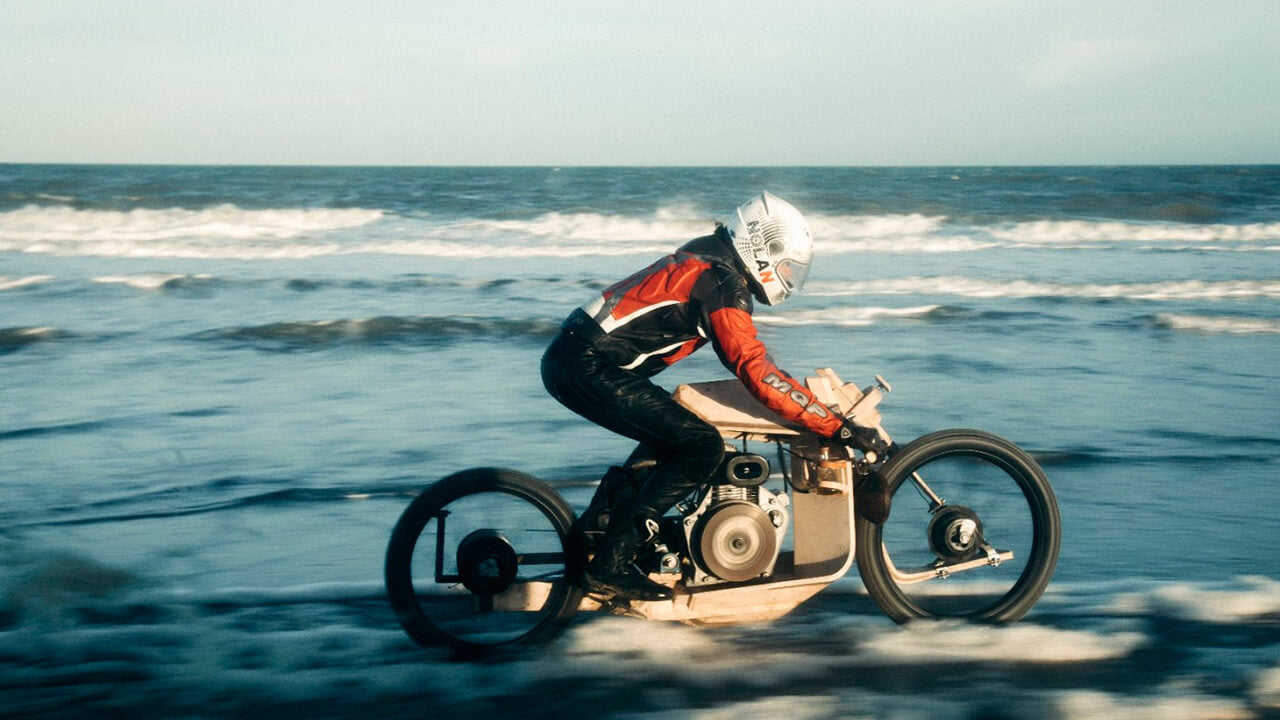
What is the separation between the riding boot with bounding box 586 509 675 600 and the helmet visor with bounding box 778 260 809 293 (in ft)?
3.17

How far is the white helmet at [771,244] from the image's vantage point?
13.3ft

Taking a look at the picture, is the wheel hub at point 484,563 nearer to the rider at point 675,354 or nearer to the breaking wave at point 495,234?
the rider at point 675,354

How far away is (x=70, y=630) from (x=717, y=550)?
8.14 ft

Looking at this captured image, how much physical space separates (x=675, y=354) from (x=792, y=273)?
0.51 m

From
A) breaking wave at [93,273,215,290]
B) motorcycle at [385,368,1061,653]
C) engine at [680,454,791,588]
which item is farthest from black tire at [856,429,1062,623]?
breaking wave at [93,273,215,290]

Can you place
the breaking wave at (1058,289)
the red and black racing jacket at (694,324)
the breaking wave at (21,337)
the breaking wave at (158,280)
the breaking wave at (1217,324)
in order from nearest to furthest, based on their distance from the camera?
the red and black racing jacket at (694,324) < the breaking wave at (21,337) < the breaking wave at (1217,324) < the breaking wave at (1058,289) < the breaking wave at (158,280)

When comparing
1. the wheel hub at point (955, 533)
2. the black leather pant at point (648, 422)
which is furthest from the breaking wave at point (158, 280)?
the wheel hub at point (955, 533)

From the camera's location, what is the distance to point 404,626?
423 cm

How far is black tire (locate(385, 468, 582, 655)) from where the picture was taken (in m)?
4.14

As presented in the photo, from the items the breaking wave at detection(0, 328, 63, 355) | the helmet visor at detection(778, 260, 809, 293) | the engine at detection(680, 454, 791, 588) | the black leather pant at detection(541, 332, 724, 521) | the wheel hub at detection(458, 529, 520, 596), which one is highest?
the helmet visor at detection(778, 260, 809, 293)

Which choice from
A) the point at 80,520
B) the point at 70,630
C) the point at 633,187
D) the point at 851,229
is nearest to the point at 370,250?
the point at 851,229

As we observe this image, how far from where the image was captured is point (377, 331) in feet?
40.9

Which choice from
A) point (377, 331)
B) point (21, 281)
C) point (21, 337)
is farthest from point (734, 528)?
point (21, 281)

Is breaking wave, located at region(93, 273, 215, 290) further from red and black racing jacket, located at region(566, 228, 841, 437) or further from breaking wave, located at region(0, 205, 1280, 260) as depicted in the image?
red and black racing jacket, located at region(566, 228, 841, 437)
